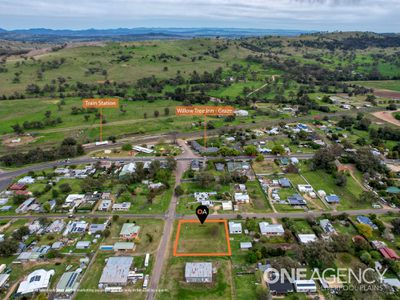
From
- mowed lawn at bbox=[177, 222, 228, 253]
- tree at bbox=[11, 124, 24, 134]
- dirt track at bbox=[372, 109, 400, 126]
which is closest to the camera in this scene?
mowed lawn at bbox=[177, 222, 228, 253]

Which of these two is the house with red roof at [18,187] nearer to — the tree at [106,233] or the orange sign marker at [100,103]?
the tree at [106,233]

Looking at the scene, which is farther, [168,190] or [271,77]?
[271,77]

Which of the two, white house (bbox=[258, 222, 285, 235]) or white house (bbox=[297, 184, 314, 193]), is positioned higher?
white house (bbox=[258, 222, 285, 235])

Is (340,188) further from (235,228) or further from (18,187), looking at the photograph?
(18,187)

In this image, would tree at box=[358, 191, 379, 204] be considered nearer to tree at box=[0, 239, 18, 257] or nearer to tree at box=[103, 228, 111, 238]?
tree at box=[103, 228, 111, 238]

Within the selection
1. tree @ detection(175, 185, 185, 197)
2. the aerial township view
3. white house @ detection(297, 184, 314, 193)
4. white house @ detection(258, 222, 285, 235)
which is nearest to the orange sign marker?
the aerial township view

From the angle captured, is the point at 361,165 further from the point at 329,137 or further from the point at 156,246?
the point at 156,246

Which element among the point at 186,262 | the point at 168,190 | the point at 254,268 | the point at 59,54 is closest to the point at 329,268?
the point at 254,268

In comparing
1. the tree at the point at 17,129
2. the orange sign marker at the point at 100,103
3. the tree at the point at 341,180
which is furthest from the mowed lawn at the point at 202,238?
the orange sign marker at the point at 100,103
